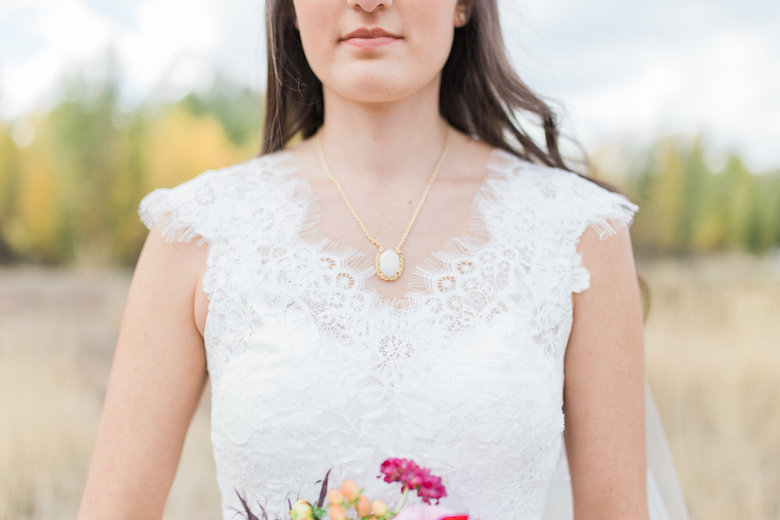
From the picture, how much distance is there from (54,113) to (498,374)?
18.6ft

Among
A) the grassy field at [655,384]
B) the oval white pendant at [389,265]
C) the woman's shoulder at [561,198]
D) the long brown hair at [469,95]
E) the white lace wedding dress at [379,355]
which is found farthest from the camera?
the grassy field at [655,384]

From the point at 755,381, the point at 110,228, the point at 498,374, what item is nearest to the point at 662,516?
the point at 498,374

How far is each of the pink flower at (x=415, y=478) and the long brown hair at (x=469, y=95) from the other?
4.63 ft

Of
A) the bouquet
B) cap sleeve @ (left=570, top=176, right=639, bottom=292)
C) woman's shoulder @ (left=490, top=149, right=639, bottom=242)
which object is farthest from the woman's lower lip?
the bouquet

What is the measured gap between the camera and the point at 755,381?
14.5 feet

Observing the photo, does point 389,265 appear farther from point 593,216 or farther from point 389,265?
point 593,216

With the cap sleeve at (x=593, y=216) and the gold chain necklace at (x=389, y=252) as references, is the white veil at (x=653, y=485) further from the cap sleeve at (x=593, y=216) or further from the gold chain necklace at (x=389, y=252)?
the gold chain necklace at (x=389, y=252)

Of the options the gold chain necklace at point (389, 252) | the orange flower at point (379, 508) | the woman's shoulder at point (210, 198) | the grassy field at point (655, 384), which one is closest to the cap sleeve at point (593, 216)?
the gold chain necklace at point (389, 252)

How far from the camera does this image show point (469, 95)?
2.24 m

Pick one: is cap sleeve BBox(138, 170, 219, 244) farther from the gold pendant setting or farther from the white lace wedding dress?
the gold pendant setting

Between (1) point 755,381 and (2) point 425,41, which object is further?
(1) point 755,381

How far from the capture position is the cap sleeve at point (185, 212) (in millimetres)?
1818

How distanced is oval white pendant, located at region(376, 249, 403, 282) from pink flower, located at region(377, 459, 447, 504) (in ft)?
2.72

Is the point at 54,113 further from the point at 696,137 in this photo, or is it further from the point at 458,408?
the point at 458,408
